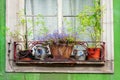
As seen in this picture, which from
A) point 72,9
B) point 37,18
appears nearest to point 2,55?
point 37,18

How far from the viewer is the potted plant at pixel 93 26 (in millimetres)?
10898

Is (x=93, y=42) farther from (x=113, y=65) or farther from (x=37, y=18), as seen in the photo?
(x=37, y=18)

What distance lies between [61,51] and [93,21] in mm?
936

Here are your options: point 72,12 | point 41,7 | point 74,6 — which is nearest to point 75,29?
point 72,12

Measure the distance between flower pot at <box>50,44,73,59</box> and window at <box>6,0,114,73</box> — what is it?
26 cm

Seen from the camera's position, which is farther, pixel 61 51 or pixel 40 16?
pixel 40 16

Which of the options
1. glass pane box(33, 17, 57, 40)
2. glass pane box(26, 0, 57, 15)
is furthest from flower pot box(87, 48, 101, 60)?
glass pane box(26, 0, 57, 15)

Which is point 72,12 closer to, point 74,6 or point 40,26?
point 74,6

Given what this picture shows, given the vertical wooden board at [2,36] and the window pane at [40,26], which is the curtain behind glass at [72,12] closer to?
the window pane at [40,26]

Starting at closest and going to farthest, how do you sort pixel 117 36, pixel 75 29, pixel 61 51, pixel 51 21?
pixel 61 51 < pixel 117 36 < pixel 75 29 < pixel 51 21

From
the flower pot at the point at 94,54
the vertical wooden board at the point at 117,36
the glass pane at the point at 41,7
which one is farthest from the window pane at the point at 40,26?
the vertical wooden board at the point at 117,36

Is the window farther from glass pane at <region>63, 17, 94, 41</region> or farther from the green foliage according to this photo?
the green foliage

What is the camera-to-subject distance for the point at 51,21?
11.4m

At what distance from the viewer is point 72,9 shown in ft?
37.8
